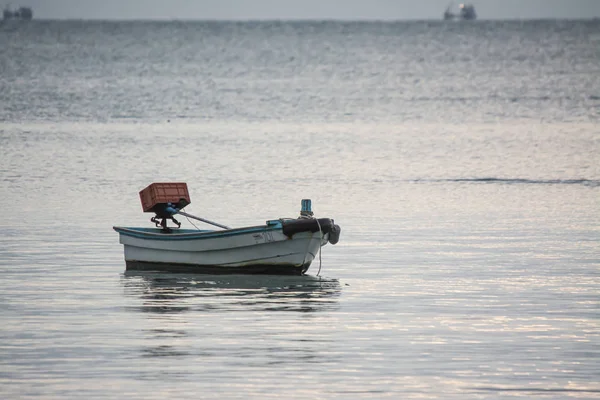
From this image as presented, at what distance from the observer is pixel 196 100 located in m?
81.6

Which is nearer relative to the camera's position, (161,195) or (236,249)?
(236,249)

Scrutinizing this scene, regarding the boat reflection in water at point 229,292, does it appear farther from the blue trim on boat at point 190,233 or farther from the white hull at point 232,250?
the blue trim on boat at point 190,233

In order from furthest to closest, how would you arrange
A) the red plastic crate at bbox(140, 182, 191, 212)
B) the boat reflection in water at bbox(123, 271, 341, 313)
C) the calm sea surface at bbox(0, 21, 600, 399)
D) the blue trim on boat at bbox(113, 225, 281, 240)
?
the red plastic crate at bbox(140, 182, 191, 212), the blue trim on boat at bbox(113, 225, 281, 240), the boat reflection in water at bbox(123, 271, 341, 313), the calm sea surface at bbox(0, 21, 600, 399)

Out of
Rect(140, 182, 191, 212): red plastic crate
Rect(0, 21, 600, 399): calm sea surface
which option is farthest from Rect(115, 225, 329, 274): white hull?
Rect(140, 182, 191, 212): red plastic crate

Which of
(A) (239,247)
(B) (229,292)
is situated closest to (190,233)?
(A) (239,247)

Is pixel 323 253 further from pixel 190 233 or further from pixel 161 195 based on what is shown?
pixel 190 233

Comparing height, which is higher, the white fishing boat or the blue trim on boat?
the blue trim on boat

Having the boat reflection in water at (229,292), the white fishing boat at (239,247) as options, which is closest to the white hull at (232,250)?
the white fishing boat at (239,247)

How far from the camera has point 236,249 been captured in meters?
21.6

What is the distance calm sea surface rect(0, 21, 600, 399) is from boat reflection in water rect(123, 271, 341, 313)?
0.25 feet

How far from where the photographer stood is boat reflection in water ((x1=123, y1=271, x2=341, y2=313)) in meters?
18.7

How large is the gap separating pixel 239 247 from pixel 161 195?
2238 mm

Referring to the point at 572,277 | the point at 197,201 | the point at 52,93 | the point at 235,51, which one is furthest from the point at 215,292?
the point at 235,51

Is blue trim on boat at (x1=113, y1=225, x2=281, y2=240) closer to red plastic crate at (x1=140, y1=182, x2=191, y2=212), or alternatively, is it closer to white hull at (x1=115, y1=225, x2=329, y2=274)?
white hull at (x1=115, y1=225, x2=329, y2=274)
